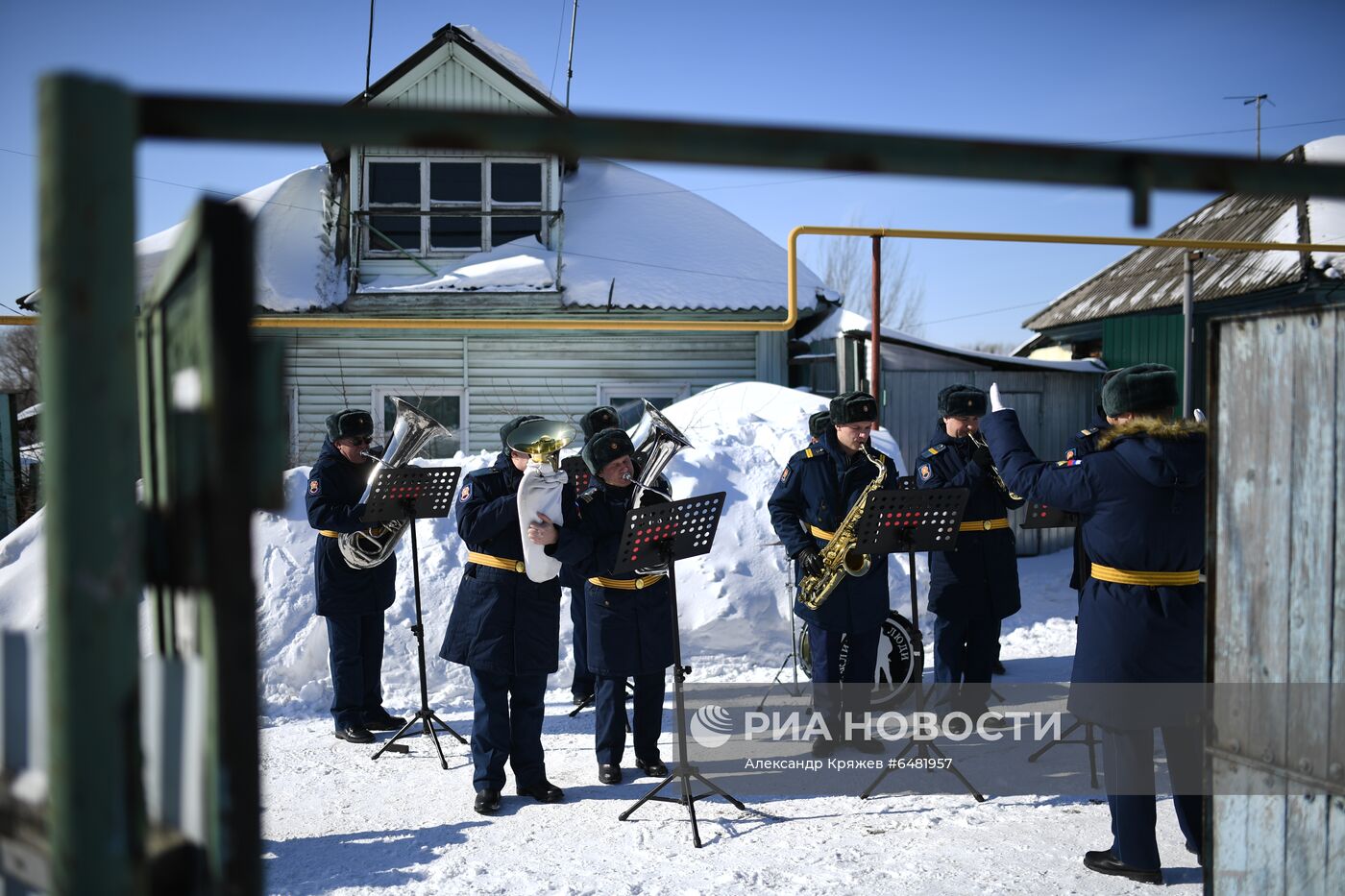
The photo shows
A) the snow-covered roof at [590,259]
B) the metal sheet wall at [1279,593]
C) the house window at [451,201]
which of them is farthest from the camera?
the house window at [451,201]

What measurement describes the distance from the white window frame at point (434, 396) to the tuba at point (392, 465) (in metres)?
7.05

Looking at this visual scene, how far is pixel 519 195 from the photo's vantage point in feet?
46.2

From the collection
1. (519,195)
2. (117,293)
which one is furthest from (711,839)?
(519,195)

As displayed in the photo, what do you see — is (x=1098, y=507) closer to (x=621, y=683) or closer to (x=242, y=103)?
(x=621, y=683)

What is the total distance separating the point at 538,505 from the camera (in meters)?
4.89

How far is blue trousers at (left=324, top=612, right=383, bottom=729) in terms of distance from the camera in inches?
245

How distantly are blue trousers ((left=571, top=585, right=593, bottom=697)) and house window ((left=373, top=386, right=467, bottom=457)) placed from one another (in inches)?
265

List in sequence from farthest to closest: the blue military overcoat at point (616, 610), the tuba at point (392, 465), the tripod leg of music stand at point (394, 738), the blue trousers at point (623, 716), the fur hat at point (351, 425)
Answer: the fur hat at point (351, 425) < the tuba at point (392, 465) < the tripod leg of music stand at point (394, 738) < the blue trousers at point (623, 716) < the blue military overcoat at point (616, 610)

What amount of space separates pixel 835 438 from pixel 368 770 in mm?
3528

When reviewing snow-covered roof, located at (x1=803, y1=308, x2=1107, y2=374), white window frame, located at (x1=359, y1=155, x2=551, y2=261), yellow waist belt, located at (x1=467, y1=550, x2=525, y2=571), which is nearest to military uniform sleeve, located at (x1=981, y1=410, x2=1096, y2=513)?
yellow waist belt, located at (x1=467, y1=550, x2=525, y2=571)

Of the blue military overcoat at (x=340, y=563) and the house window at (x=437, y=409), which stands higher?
the house window at (x=437, y=409)

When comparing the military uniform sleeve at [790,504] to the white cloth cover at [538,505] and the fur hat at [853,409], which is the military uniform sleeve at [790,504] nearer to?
the fur hat at [853,409]

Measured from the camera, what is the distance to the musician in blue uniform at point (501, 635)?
16.6 ft

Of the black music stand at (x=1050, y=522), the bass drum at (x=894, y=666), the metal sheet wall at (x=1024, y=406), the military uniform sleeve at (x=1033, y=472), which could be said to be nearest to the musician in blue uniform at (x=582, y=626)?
the bass drum at (x=894, y=666)
